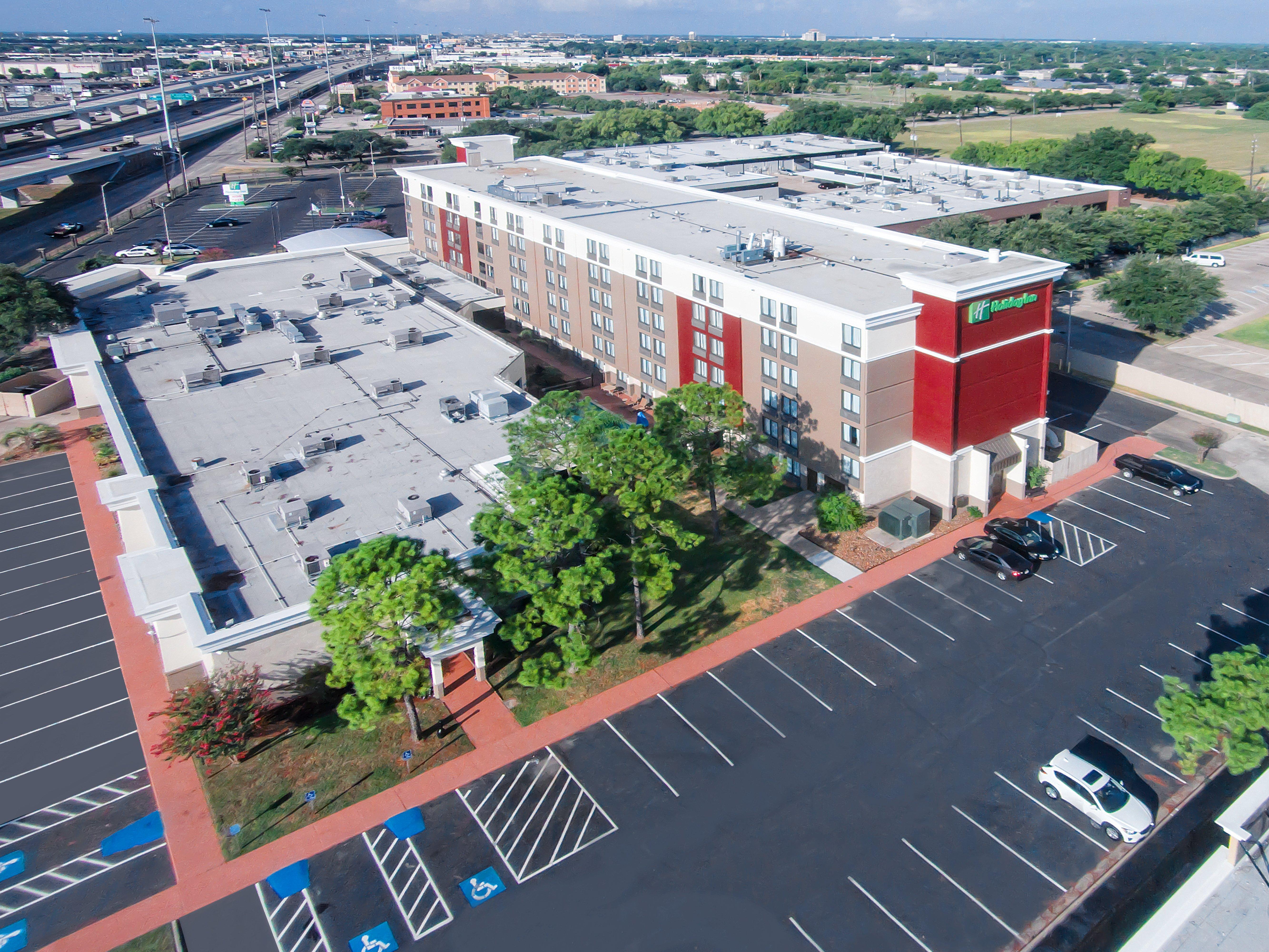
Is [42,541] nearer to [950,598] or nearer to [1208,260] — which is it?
[950,598]

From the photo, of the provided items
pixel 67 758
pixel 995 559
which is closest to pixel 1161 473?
pixel 995 559

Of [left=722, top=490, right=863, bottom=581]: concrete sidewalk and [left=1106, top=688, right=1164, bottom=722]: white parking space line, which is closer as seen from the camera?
[left=1106, top=688, right=1164, bottom=722]: white parking space line

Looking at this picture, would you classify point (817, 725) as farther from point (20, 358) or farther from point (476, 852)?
point (20, 358)

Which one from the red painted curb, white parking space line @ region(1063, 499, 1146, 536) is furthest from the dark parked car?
the red painted curb

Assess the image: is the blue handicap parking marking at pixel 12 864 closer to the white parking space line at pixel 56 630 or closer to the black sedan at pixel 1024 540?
the white parking space line at pixel 56 630

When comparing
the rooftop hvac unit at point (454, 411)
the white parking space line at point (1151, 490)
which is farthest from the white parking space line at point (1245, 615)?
the rooftop hvac unit at point (454, 411)

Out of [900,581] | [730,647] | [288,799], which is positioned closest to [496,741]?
[288,799]

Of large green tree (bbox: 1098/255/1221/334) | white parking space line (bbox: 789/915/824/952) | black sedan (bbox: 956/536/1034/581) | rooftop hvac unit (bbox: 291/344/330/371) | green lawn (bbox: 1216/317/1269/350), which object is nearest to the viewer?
white parking space line (bbox: 789/915/824/952)

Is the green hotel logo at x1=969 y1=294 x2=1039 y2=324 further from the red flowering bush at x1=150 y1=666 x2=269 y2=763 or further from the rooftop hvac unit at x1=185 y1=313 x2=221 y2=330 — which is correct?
the rooftop hvac unit at x1=185 y1=313 x2=221 y2=330
